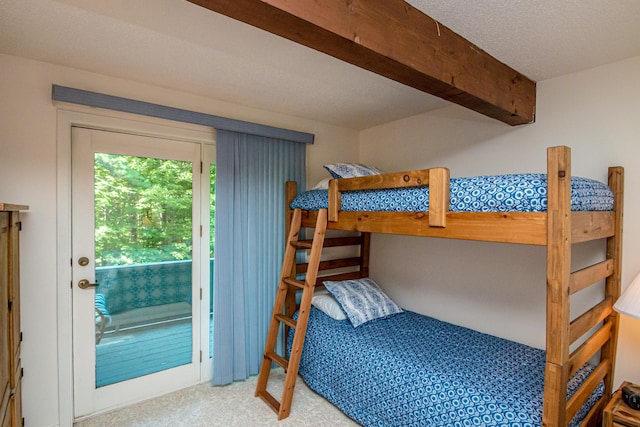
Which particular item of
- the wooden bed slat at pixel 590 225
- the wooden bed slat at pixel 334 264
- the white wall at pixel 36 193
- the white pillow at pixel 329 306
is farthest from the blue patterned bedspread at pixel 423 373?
the white wall at pixel 36 193

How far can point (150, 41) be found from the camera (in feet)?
5.76

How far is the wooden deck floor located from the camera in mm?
2363

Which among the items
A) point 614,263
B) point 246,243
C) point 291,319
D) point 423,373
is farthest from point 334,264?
point 614,263

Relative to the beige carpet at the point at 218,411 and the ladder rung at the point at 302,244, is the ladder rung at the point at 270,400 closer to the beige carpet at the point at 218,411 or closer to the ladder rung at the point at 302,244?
the beige carpet at the point at 218,411

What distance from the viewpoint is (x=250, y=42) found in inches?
68.3

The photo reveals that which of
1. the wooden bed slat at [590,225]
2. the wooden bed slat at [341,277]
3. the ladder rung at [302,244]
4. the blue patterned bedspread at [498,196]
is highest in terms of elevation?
the blue patterned bedspread at [498,196]

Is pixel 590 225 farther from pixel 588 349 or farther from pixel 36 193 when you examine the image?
pixel 36 193

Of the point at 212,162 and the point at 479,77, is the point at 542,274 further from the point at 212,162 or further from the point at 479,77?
the point at 212,162

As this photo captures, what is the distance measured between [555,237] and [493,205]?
27 cm

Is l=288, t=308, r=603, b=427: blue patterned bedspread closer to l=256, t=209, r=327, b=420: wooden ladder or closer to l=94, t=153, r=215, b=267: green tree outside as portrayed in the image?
l=256, t=209, r=327, b=420: wooden ladder

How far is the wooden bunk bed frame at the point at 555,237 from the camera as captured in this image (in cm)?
133

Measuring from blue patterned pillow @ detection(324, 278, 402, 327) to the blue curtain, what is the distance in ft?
1.94

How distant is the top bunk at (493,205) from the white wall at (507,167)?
221 millimetres

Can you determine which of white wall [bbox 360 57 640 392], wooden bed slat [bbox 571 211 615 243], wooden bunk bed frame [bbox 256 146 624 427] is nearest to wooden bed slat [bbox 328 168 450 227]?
wooden bunk bed frame [bbox 256 146 624 427]
